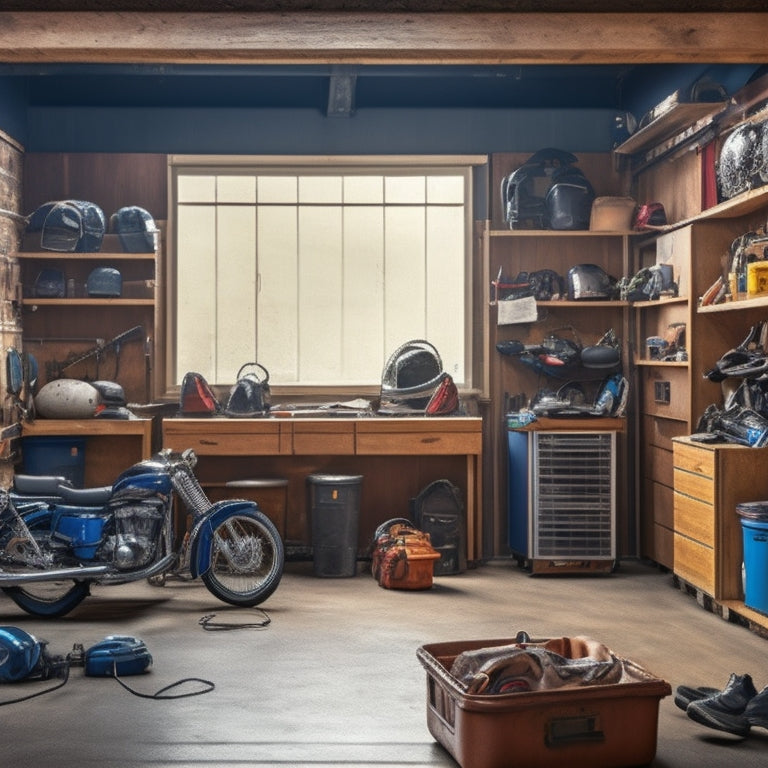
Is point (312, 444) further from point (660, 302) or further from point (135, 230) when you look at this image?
point (660, 302)

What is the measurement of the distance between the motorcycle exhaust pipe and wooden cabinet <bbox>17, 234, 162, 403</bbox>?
2253mm

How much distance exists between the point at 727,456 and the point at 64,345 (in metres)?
4.52

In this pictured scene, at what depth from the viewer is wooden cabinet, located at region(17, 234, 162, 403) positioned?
7797mm

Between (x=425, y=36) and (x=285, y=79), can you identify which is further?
(x=285, y=79)

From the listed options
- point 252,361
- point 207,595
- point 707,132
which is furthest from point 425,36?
point 252,361

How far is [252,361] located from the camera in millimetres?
8023

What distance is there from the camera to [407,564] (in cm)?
671

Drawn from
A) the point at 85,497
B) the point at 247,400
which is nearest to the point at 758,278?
the point at 247,400

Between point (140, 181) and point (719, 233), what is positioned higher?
point (140, 181)

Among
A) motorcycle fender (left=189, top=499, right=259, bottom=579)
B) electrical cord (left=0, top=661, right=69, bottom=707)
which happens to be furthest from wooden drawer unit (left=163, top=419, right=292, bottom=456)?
electrical cord (left=0, top=661, right=69, bottom=707)

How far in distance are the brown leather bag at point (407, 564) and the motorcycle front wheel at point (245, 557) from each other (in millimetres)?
791

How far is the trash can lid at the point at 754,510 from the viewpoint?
5.37 metres

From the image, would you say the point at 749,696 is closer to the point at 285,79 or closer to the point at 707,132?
the point at 707,132

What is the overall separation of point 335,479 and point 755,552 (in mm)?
2765
